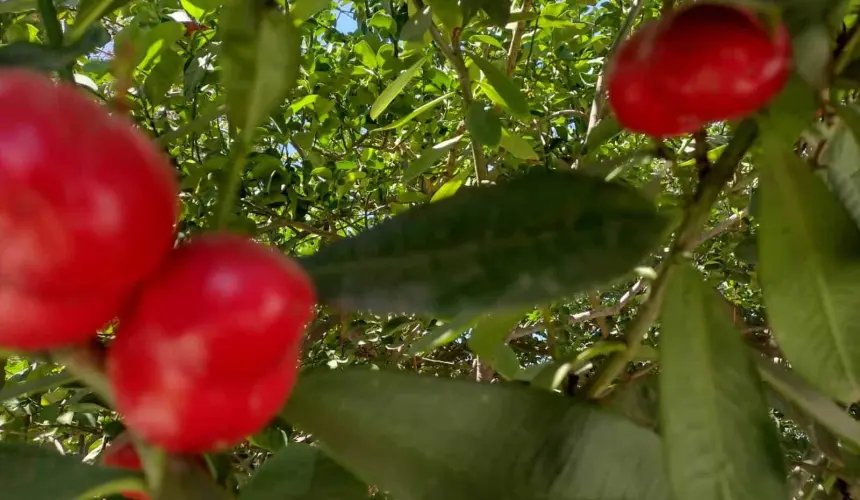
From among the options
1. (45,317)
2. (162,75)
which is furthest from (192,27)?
(45,317)

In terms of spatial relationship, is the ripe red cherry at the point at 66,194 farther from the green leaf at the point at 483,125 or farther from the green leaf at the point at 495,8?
the green leaf at the point at 483,125

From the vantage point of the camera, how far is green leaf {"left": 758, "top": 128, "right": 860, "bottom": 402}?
372 millimetres

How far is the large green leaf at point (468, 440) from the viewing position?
331 mm

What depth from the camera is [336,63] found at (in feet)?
5.22

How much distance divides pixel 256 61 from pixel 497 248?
130 millimetres

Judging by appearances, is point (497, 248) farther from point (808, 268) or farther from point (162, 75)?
point (162, 75)

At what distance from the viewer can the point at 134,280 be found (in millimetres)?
240

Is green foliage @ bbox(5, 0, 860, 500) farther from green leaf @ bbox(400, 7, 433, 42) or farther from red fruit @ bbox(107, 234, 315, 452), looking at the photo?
green leaf @ bbox(400, 7, 433, 42)

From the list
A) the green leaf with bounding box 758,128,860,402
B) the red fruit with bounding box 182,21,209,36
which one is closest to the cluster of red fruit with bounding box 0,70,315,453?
the green leaf with bounding box 758,128,860,402

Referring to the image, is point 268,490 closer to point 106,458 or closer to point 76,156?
point 106,458

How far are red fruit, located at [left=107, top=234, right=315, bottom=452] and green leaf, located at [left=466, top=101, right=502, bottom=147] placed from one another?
659mm

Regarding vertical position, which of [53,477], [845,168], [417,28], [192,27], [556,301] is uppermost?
[192,27]

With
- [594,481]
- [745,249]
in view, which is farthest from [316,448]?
[745,249]

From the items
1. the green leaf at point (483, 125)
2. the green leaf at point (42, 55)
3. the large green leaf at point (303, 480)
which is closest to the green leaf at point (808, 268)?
the large green leaf at point (303, 480)
